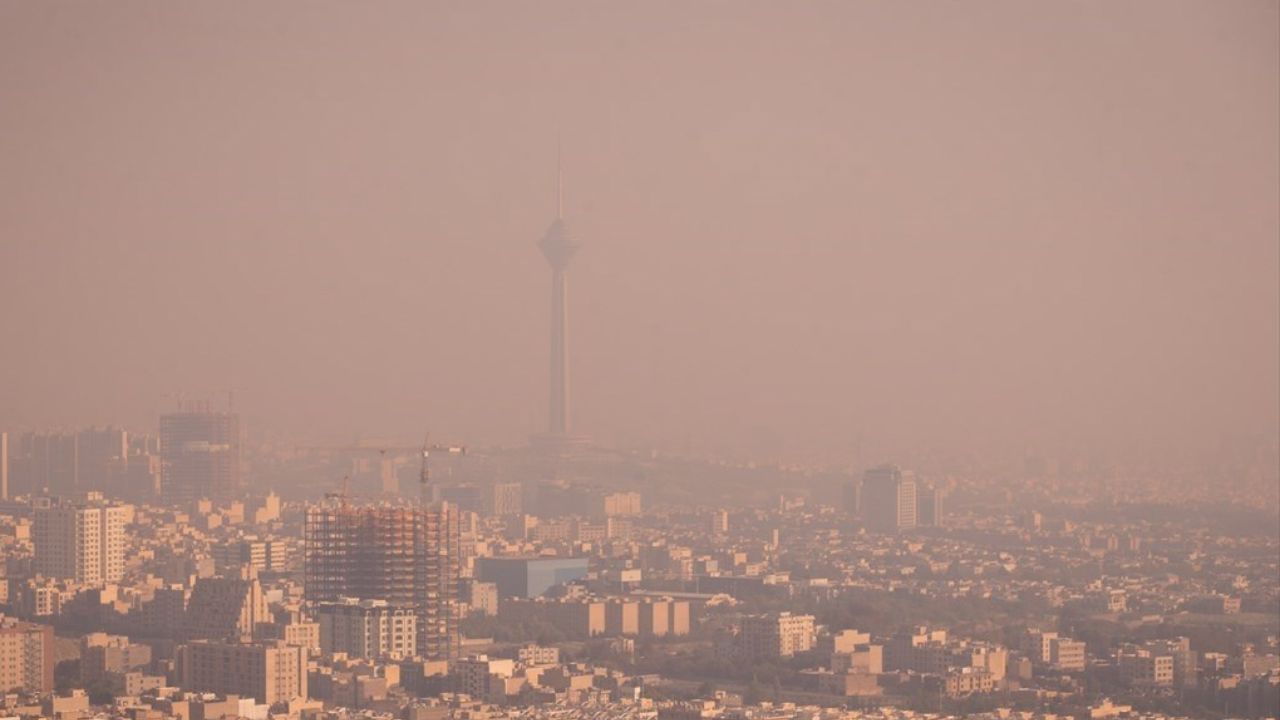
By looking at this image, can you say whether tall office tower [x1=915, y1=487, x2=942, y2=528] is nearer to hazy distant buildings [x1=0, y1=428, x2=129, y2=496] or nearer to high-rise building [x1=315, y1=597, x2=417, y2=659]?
hazy distant buildings [x1=0, y1=428, x2=129, y2=496]

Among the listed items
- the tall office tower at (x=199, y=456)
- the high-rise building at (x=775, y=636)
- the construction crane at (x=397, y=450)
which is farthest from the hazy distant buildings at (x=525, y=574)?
the tall office tower at (x=199, y=456)

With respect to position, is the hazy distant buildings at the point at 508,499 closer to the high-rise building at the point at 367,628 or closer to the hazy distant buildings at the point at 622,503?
the hazy distant buildings at the point at 622,503

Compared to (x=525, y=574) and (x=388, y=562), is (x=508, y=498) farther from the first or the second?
(x=388, y=562)

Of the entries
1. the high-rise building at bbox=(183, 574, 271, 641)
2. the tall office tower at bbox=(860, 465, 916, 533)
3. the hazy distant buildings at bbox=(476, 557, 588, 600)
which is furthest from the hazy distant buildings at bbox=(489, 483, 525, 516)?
the high-rise building at bbox=(183, 574, 271, 641)

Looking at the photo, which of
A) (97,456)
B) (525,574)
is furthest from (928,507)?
(97,456)

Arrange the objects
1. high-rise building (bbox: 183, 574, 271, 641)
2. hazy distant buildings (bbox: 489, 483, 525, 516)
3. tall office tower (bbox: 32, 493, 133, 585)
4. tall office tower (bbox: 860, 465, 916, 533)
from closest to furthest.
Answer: high-rise building (bbox: 183, 574, 271, 641)
tall office tower (bbox: 32, 493, 133, 585)
hazy distant buildings (bbox: 489, 483, 525, 516)
tall office tower (bbox: 860, 465, 916, 533)

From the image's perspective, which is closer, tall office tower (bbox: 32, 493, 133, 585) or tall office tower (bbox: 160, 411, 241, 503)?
tall office tower (bbox: 32, 493, 133, 585)

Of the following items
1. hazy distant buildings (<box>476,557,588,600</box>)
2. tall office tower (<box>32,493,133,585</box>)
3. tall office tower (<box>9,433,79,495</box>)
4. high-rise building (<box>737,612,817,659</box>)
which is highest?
tall office tower (<box>9,433,79,495</box>)
